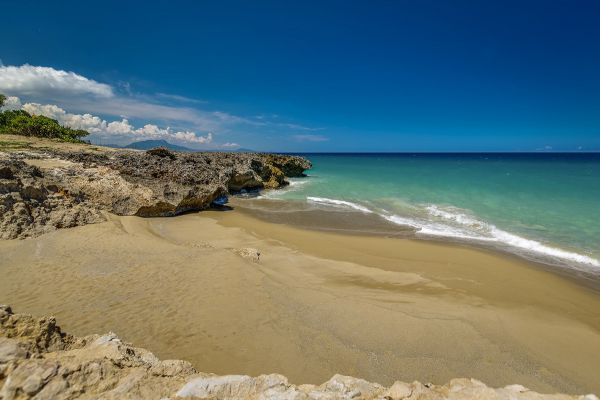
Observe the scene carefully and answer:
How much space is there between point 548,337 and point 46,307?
33.6 ft

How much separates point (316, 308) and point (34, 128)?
57.8 meters

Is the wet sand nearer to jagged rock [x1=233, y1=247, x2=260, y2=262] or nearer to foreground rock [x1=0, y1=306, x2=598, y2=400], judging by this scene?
jagged rock [x1=233, y1=247, x2=260, y2=262]

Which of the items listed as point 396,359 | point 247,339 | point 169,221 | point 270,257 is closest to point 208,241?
point 270,257

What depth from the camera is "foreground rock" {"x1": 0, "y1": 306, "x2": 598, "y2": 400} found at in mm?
2533

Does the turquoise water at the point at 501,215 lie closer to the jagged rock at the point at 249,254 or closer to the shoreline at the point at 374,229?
the shoreline at the point at 374,229

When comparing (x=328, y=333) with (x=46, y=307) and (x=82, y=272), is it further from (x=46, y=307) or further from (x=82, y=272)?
(x=82, y=272)

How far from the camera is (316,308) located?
255 inches

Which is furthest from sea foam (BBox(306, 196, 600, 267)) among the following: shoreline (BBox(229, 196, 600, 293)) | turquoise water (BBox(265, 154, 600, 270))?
shoreline (BBox(229, 196, 600, 293))

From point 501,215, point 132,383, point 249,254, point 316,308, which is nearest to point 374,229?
point 249,254

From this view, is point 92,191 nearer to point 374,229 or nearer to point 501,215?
point 374,229

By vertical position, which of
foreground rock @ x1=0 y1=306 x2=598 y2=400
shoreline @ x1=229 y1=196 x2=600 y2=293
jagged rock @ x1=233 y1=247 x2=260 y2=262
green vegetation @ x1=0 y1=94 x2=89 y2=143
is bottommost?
shoreline @ x1=229 y1=196 x2=600 y2=293

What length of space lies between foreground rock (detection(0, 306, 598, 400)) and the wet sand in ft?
5.79

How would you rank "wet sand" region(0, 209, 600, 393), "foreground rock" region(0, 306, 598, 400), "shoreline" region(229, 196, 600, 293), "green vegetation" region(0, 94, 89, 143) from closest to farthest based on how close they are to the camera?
"foreground rock" region(0, 306, 598, 400)
"wet sand" region(0, 209, 600, 393)
"shoreline" region(229, 196, 600, 293)
"green vegetation" region(0, 94, 89, 143)

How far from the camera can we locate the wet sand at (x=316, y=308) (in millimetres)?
4996
